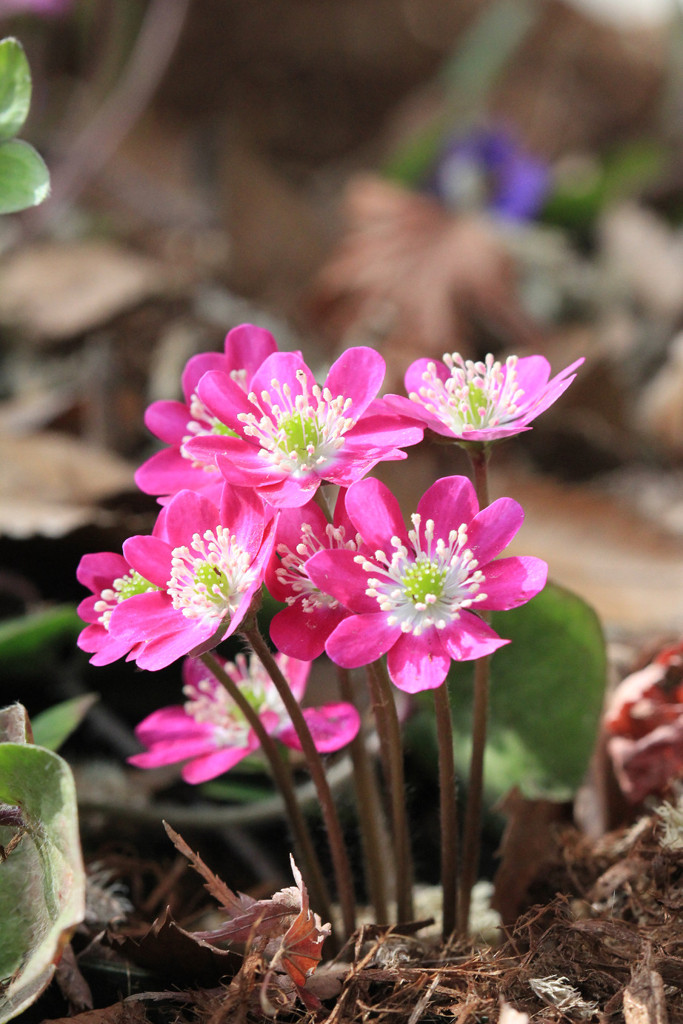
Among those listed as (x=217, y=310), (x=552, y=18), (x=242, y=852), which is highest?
(x=552, y=18)

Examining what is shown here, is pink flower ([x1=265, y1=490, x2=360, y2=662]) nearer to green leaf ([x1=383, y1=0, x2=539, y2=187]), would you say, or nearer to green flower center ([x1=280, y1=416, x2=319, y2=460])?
green flower center ([x1=280, y1=416, x2=319, y2=460])

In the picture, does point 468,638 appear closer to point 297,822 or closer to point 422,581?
point 422,581

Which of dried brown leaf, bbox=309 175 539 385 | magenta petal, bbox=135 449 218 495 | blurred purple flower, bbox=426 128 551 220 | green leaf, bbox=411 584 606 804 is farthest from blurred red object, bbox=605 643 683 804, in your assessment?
blurred purple flower, bbox=426 128 551 220

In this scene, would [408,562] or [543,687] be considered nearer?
[408,562]

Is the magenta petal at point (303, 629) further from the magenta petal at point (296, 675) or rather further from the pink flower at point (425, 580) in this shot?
the magenta petal at point (296, 675)

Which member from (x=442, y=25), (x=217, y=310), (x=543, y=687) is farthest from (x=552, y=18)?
(x=543, y=687)

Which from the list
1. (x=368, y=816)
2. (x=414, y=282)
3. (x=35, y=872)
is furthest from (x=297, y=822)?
(x=414, y=282)

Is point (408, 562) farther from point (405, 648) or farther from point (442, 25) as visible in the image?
point (442, 25)
